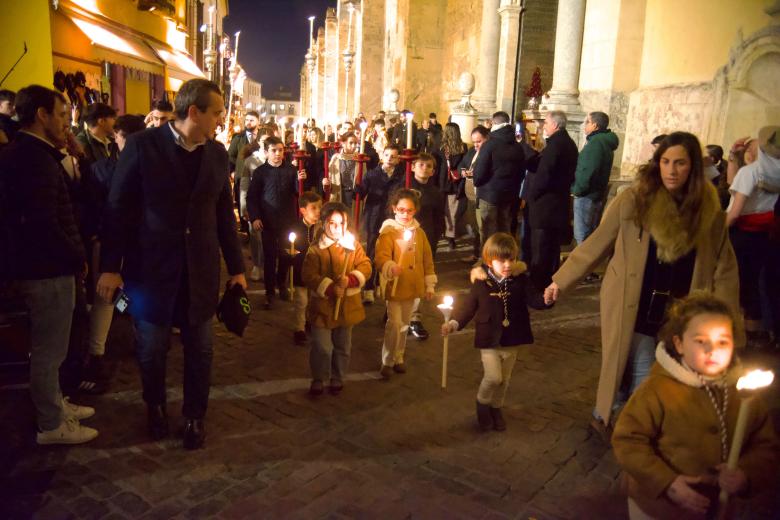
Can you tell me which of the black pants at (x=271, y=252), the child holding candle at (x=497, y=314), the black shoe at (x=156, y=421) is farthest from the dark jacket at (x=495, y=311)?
the black pants at (x=271, y=252)

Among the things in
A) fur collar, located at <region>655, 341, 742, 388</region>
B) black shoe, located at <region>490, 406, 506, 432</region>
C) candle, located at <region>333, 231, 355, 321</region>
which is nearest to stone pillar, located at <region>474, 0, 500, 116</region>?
candle, located at <region>333, 231, 355, 321</region>

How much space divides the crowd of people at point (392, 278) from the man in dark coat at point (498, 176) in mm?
2222

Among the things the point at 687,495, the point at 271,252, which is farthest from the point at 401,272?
the point at 687,495

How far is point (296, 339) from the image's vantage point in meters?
5.97

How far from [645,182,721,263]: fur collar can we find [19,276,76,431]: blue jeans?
346 centimetres

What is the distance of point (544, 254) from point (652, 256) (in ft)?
14.7

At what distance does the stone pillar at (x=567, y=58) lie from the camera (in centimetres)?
1059

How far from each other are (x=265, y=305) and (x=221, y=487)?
12.2 feet

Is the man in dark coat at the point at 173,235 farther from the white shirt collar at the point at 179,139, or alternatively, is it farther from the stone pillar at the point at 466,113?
the stone pillar at the point at 466,113

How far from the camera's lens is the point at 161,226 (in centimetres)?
362

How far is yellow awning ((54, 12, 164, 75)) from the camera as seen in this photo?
1198 cm

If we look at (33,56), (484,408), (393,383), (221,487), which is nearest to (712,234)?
(484,408)

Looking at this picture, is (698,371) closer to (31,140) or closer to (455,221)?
(31,140)

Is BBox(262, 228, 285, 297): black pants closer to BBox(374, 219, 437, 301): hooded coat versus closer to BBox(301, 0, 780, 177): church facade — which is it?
BBox(374, 219, 437, 301): hooded coat
